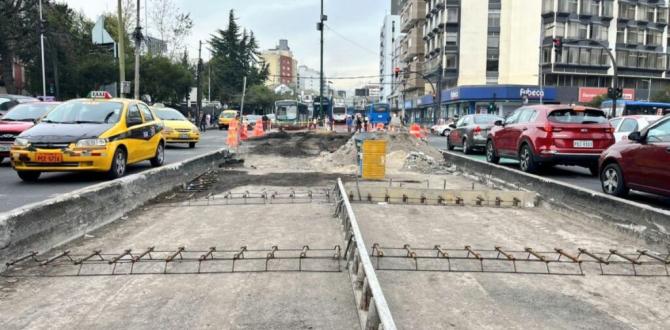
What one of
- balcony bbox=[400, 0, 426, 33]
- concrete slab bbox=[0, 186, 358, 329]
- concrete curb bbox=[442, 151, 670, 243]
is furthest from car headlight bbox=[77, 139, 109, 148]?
balcony bbox=[400, 0, 426, 33]

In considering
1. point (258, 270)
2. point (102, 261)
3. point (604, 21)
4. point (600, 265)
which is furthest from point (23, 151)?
point (604, 21)

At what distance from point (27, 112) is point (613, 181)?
14071 mm

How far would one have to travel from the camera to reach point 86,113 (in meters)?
11.2

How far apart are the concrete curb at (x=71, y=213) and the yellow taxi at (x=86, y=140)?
1.30 m

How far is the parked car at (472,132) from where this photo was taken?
64.8ft

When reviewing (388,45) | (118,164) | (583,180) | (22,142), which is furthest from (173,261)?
(388,45)

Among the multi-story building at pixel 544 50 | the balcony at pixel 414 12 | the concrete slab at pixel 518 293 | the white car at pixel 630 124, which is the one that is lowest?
the concrete slab at pixel 518 293

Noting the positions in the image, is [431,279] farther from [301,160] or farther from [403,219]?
[301,160]

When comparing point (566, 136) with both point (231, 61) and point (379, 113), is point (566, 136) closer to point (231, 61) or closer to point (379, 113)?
point (379, 113)

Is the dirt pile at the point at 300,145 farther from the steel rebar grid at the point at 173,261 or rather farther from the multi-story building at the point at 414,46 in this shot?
the multi-story building at the point at 414,46

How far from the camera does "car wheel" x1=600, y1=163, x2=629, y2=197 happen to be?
9.20 metres

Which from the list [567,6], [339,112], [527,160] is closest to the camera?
[527,160]

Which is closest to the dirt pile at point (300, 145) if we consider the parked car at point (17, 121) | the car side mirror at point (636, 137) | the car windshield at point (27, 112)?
the car windshield at point (27, 112)

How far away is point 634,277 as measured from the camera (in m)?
5.23
